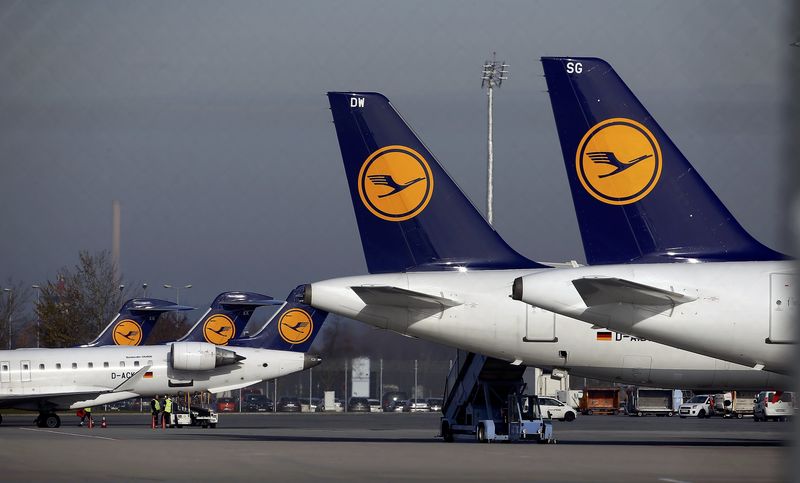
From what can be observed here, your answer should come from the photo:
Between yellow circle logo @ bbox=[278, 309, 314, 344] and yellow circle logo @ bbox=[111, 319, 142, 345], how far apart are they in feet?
38.1

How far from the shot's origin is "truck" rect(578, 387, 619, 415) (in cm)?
8419

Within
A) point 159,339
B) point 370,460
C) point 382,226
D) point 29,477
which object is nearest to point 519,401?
point 382,226

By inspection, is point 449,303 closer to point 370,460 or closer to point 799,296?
point 370,460

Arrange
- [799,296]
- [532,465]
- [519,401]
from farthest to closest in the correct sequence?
1. [519,401]
2. [532,465]
3. [799,296]

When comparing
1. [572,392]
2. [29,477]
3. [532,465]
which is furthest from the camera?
[572,392]

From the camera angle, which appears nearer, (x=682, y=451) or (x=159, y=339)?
(x=682, y=451)

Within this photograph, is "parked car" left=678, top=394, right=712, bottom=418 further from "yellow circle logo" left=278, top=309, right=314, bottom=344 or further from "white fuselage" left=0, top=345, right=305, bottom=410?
A: "white fuselage" left=0, top=345, right=305, bottom=410

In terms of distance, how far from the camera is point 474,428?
33.3 m

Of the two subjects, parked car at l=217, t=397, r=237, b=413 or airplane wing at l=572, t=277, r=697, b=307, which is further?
parked car at l=217, t=397, r=237, b=413

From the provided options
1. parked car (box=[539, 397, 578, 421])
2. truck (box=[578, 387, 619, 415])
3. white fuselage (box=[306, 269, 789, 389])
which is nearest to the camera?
white fuselage (box=[306, 269, 789, 389])

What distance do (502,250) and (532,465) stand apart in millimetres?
10936

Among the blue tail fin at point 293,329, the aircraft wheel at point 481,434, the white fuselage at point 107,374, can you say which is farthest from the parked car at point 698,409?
the aircraft wheel at point 481,434

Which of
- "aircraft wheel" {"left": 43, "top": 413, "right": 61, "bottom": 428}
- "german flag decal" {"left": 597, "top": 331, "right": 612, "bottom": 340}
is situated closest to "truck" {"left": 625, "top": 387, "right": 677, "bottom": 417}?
"aircraft wheel" {"left": 43, "top": 413, "right": 61, "bottom": 428}

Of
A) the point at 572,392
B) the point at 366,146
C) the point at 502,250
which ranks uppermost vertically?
the point at 366,146
